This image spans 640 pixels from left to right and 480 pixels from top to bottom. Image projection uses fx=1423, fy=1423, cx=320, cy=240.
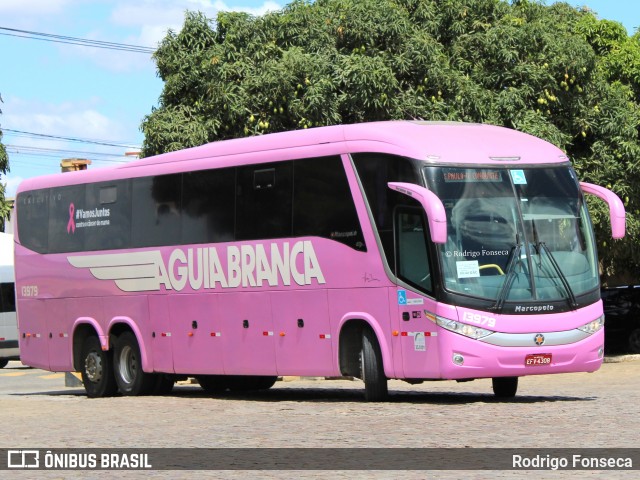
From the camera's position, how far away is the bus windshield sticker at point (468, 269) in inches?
672

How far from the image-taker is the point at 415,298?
57.1 feet

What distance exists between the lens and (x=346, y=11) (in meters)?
30.2

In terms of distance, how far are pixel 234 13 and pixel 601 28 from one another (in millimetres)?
11984

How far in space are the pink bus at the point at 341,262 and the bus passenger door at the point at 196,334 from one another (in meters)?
0.03

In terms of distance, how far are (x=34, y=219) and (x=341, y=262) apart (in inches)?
314

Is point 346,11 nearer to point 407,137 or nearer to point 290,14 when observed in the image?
point 290,14

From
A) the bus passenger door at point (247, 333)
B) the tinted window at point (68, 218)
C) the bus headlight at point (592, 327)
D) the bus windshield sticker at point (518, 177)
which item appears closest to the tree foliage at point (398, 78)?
the tinted window at point (68, 218)

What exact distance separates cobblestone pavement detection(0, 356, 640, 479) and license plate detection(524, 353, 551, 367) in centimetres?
49

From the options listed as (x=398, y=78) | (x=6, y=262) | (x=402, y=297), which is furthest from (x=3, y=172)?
(x=402, y=297)

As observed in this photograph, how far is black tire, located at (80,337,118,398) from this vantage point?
22.9 m

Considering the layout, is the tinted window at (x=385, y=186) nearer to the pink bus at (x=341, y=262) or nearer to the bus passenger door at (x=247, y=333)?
the pink bus at (x=341, y=262)

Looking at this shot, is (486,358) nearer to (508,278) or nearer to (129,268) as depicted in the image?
(508,278)

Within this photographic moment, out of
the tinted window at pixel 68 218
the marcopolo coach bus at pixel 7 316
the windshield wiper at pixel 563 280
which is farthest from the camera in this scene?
the marcopolo coach bus at pixel 7 316

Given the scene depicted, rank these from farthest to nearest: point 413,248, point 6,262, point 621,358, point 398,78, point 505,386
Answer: point 6,262, point 621,358, point 398,78, point 505,386, point 413,248
